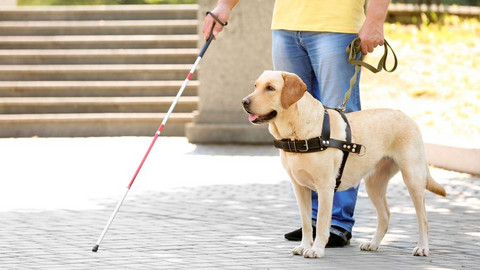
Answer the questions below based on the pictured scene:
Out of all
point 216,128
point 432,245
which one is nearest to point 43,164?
A: point 216,128

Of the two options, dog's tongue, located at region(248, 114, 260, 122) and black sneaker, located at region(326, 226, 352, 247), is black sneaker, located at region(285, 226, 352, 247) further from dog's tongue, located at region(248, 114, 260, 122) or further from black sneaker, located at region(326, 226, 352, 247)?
dog's tongue, located at region(248, 114, 260, 122)

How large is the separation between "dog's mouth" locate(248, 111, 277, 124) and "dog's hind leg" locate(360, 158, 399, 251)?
3.18ft

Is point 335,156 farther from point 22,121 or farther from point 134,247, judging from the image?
point 22,121

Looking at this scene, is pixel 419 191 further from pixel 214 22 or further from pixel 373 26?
pixel 214 22

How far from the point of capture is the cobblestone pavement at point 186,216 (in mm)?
6328

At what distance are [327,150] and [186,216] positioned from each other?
2.23 m

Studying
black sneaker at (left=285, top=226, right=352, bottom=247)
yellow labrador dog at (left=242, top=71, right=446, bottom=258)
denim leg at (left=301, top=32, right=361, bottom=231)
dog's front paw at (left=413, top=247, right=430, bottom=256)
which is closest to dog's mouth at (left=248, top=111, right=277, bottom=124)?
yellow labrador dog at (left=242, top=71, right=446, bottom=258)

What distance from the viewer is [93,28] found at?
55.6ft

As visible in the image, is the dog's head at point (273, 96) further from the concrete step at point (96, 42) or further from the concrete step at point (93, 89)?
the concrete step at point (96, 42)

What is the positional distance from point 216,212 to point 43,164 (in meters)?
3.86

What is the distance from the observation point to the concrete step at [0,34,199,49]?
1648cm

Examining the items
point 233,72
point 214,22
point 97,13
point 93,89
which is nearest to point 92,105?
point 93,89

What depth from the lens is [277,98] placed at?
237 inches

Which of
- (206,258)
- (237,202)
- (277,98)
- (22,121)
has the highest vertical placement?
(277,98)
